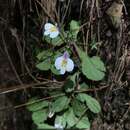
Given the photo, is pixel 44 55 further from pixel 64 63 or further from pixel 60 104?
pixel 60 104

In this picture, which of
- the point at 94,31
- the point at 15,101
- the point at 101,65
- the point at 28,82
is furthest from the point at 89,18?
the point at 15,101

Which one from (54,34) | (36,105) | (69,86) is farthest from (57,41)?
(36,105)

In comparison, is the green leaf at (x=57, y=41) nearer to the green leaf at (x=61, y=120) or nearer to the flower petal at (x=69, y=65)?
the flower petal at (x=69, y=65)

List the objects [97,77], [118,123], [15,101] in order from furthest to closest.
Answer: [15,101]
[118,123]
[97,77]

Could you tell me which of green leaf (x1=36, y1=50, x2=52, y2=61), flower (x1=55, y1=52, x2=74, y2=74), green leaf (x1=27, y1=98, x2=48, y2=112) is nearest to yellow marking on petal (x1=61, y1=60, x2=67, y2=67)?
flower (x1=55, y1=52, x2=74, y2=74)

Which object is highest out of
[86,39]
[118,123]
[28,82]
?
[86,39]

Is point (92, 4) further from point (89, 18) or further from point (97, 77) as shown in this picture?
point (97, 77)

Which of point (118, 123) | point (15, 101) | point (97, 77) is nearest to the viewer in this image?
point (97, 77)
